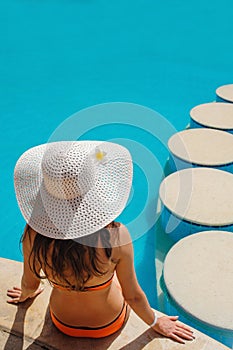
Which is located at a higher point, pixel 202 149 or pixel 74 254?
pixel 74 254

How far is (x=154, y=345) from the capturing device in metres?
2.00

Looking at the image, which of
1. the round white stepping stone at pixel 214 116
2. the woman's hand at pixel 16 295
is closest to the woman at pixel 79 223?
the woman's hand at pixel 16 295

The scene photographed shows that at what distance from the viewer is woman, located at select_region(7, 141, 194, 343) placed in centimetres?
146

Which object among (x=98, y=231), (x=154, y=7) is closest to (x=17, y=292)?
(x=98, y=231)

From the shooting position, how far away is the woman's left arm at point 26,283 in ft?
5.65

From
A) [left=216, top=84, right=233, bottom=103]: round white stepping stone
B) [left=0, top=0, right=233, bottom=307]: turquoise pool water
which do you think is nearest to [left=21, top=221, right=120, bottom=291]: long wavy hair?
[left=0, top=0, right=233, bottom=307]: turquoise pool water

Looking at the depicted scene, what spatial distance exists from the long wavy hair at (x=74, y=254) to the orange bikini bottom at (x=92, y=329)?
44 cm

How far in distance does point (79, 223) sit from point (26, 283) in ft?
2.34

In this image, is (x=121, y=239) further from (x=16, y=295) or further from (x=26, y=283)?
(x=16, y=295)

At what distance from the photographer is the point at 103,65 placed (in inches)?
302

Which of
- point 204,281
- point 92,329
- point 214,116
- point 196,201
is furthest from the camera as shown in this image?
point 214,116

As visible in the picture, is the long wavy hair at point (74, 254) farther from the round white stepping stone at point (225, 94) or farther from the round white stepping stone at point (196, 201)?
the round white stepping stone at point (225, 94)

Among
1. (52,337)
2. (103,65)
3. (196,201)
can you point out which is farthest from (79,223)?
(103,65)

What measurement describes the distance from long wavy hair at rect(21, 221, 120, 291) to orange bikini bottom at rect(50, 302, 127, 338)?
0.44m
